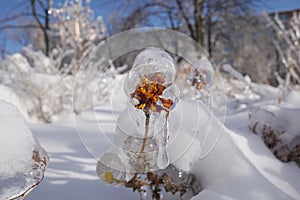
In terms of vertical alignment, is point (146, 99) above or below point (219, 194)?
above

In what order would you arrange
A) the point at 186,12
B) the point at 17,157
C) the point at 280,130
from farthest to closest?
the point at 186,12, the point at 280,130, the point at 17,157

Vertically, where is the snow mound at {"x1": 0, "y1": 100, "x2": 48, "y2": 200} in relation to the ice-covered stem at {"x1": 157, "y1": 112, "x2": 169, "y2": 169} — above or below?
above

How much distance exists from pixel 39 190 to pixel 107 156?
0.28 m

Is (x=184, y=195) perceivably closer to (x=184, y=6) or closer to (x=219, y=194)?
(x=219, y=194)

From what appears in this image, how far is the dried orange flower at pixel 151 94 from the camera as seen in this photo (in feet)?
1.44

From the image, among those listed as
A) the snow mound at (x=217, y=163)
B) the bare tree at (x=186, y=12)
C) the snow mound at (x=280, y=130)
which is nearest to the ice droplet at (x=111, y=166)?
the snow mound at (x=217, y=163)

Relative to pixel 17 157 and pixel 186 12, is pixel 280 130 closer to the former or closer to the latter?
pixel 17 157

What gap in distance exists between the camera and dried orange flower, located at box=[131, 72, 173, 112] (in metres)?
0.44

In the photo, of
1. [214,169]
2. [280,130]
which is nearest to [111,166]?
[214,169]

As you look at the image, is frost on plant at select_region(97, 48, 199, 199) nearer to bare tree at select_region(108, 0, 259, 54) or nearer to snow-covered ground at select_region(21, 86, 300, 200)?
snow-covered ground at select_region(21, 86, 300, 200)

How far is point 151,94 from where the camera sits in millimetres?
445

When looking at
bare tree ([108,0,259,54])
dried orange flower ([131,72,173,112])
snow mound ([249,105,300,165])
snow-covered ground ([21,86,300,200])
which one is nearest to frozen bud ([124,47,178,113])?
dried orange flower ([131,72,173,112])

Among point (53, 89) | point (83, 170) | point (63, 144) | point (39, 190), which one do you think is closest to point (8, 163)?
point (39, 190)

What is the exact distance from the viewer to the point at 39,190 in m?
0.67
